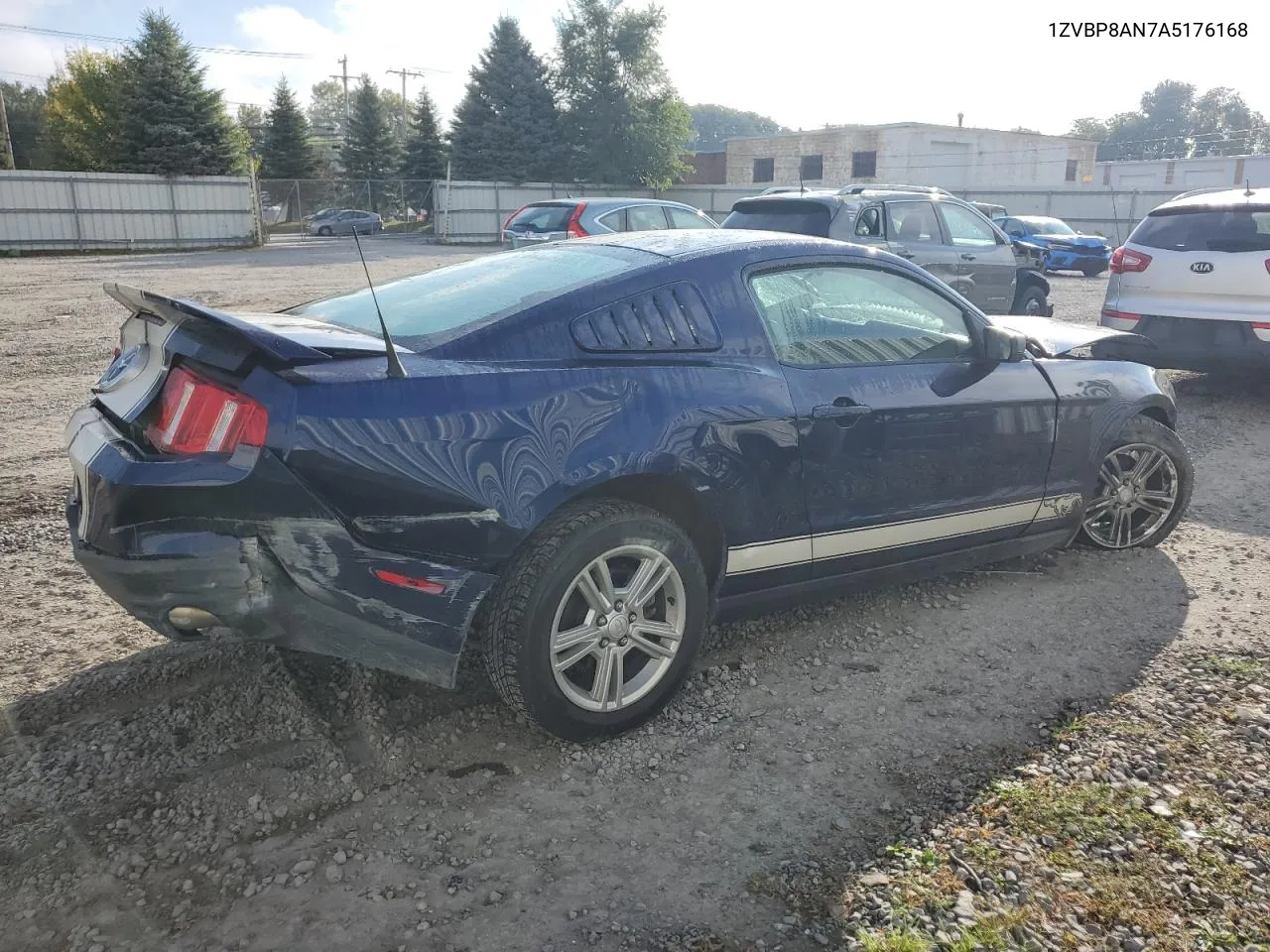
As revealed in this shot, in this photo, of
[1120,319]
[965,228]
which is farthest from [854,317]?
[965,228]

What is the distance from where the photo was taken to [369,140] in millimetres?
52906

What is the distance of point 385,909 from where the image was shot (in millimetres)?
2377

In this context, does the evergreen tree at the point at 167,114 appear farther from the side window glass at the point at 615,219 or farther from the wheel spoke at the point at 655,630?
the wheel spoke at the point at 655,630

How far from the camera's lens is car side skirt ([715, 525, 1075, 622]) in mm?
3498

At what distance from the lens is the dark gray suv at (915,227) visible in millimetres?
9625

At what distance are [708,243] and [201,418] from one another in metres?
1.84

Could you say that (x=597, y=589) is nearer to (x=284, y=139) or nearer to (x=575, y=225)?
(x=575, y=225)

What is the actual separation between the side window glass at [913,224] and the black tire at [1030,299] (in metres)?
2.03

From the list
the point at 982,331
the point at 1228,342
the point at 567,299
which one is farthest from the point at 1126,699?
the point at 1228,342

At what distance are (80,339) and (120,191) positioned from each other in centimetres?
2172

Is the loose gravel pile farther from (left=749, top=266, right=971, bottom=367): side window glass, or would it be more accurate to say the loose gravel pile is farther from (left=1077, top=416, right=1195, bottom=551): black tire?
(left=1077, top=416, right=1195, bottom=551): black tire

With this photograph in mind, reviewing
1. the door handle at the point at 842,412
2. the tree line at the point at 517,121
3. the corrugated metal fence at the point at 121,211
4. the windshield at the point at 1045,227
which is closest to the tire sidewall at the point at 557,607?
the door handle at the point at 842,412

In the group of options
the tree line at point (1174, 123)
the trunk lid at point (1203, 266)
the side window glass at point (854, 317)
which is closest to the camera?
the side window glass at point (854, 317)

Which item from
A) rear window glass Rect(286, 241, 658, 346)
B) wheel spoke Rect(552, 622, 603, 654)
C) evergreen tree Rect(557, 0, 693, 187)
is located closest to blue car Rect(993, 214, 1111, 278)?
rear window glass Rect(286, 241, 658, 346)
